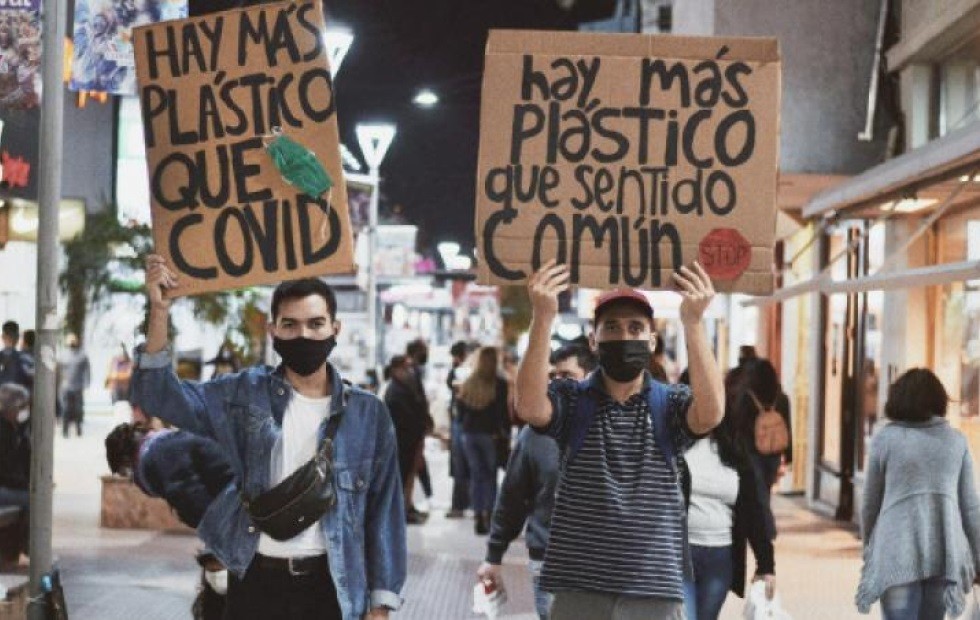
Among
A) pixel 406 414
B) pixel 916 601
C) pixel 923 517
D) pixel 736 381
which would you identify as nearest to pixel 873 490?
pixel 923 517

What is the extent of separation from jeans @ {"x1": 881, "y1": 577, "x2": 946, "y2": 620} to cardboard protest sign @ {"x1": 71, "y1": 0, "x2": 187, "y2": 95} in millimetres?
5431

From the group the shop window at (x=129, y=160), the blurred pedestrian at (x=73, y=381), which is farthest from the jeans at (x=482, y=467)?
the shop window at (x=129, y=160)

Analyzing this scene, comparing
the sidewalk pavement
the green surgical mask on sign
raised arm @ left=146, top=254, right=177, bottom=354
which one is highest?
the green surgical mask on sign

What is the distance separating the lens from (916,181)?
41.1ft

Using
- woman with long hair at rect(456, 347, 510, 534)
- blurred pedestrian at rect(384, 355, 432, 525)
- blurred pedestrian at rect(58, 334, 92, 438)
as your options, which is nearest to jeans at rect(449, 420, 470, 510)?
woman with long hair at rect(456, 347, 510, 534)

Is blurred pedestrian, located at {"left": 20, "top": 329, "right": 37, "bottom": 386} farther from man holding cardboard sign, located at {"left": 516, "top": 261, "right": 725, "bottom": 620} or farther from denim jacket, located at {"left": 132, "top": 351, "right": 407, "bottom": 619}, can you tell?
A: man holding cardboard sign, located at {"left": 516, "top": 261, "right": 725, "bottom": 620}

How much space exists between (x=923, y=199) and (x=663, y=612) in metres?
10.2

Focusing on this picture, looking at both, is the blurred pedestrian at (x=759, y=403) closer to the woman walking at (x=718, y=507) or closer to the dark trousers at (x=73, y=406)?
the woman walking at (x=718, y=507)

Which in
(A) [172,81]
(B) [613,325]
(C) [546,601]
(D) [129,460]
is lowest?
(C) [546,601]

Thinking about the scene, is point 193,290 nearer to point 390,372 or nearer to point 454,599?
A: point 454,599

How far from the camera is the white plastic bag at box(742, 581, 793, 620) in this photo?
6.27 metres

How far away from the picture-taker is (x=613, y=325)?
16.7ft

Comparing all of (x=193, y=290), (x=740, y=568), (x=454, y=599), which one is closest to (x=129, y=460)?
(x=193, y=290)

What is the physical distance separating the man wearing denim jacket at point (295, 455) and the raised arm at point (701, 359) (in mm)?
1055
